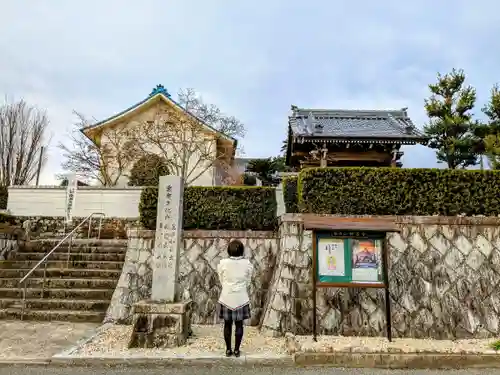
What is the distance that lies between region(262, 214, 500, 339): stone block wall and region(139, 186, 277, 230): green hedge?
1.08 meters

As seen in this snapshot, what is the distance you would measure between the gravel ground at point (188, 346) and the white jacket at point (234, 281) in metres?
0.82

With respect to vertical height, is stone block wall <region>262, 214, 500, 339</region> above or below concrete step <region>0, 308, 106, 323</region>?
above

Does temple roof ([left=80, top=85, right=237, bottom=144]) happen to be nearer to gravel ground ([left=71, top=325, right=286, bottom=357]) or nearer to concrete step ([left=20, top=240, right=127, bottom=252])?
concrete step ([left=20, top=240, right=127, bottom=252])

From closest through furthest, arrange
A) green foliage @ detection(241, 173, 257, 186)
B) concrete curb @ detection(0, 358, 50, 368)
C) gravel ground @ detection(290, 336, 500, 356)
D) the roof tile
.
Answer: concrete curb @ detection(0, 358, 50, 368) < gravel ground @ detection(290, 336, 500, 356) < the roof tile < green foliage @ detection(241, 173, 257, 186)

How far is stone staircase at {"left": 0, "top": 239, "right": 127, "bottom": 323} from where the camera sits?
7.04 meters

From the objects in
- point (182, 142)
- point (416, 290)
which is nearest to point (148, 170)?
point (182, 142)

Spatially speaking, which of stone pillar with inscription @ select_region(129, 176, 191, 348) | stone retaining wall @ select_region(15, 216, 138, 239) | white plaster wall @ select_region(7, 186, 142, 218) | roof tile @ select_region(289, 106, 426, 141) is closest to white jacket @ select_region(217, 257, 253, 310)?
stone pillar with inscription @ select_region(129, 176, 191, 348)

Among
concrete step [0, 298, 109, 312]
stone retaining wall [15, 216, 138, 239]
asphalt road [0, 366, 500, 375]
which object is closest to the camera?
asphalt road [0, 366, 500, 375]

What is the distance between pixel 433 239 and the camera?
683 centimetres

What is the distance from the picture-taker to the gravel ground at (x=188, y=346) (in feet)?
16.4

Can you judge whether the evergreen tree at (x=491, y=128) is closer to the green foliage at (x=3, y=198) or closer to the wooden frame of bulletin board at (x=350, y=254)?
the wooden frame of bulletin board at (x=350, y=254)

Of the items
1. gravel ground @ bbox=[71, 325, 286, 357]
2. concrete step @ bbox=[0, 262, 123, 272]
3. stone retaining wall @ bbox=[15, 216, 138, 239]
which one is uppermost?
stone retaining wall @ bbox=[15, 216, 138, 239]

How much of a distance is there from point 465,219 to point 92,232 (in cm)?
1111

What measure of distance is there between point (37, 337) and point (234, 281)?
354 centimetres
